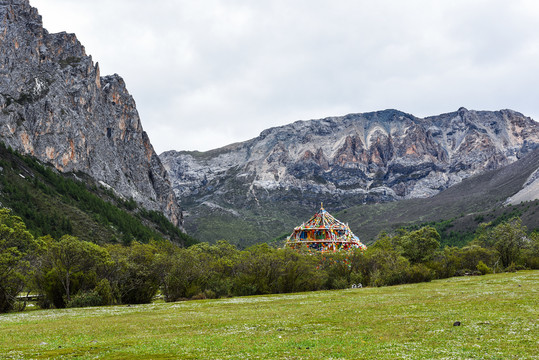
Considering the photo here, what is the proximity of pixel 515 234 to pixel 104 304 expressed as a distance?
77.3 m

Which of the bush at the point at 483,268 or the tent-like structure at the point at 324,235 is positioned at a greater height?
the tent-like structure at the point at 324,235

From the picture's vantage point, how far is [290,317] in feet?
98.6

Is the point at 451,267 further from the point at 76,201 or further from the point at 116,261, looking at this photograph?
the point at 76,201

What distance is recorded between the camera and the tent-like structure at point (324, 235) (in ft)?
321

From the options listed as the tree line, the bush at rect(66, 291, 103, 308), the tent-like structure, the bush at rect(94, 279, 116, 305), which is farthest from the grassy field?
the tent-like structure

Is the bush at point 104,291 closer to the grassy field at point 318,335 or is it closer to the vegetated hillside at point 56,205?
the grassy field at point 318,335

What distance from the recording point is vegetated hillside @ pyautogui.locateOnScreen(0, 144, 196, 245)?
122m

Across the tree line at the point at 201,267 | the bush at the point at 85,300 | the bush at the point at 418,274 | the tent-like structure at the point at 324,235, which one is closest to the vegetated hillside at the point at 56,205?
the tree line at the point at 201,267

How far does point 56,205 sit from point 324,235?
98450 millimetres

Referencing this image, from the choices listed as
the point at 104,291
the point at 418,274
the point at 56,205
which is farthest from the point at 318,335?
the point at 56,205

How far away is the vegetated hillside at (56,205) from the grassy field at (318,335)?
3940 inches

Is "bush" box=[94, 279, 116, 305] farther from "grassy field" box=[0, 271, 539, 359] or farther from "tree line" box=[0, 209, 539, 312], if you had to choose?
"grassy field" box=[0, 271, 539, 359]

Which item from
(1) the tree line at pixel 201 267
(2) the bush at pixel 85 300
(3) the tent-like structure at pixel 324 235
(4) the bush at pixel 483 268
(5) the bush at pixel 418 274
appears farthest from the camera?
(3) the tent-like structure at pixel 324 235

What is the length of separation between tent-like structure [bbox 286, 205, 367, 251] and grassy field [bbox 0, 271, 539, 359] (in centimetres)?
6481
